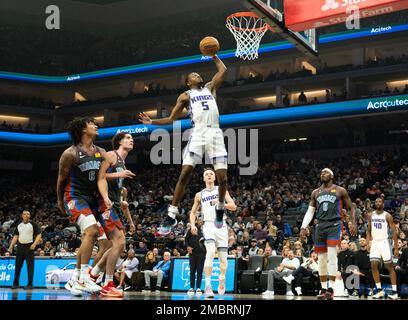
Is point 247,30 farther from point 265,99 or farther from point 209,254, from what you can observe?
point 265,99

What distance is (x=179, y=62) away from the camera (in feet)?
120

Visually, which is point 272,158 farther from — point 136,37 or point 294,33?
Result: point 294,33

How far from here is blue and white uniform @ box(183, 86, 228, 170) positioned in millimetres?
6945

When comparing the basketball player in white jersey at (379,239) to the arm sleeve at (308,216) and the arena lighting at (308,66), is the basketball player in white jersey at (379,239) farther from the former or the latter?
the arena lighting at (308,66)

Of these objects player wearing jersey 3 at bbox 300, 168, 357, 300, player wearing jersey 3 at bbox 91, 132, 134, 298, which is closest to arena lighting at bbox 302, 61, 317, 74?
player wearing jersey 3 at bbox 300, 168, 357, 300

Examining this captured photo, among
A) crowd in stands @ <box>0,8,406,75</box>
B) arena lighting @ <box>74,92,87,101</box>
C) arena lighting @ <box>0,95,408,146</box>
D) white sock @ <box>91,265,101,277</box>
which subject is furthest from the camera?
arena lighting @ <box>74,92,87,101</box>

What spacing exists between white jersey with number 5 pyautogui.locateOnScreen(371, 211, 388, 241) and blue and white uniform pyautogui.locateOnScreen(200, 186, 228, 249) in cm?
406

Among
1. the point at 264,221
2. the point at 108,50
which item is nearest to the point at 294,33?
the point at 264,221

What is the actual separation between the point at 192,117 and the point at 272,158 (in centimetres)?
2622

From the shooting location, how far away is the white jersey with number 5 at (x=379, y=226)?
36.6ft

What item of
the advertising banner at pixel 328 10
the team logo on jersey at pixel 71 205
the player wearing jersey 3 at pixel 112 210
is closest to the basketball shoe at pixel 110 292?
the player wearing jersey 3 at pixel 112 210

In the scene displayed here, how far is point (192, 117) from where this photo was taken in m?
7.12

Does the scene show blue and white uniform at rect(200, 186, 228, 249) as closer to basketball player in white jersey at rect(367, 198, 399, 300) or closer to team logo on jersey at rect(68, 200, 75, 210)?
team logo on jersey at rect(68, 200, 75, 210)

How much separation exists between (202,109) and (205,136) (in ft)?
1.23
